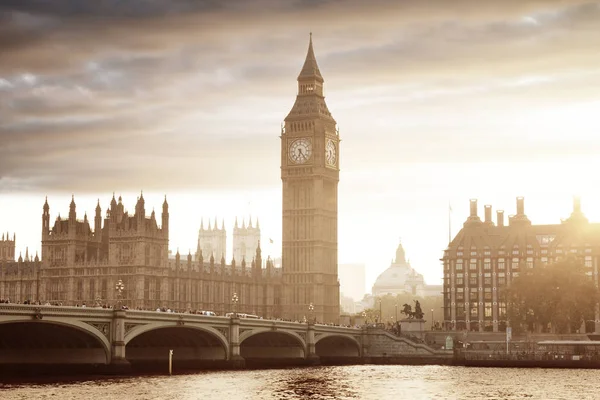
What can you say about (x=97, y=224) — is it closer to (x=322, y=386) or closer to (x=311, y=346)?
(x=311, y=346)

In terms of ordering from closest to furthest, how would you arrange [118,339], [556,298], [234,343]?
[118,339], [234,343], [556,298]

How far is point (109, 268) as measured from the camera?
185m

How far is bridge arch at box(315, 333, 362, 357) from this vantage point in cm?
17975

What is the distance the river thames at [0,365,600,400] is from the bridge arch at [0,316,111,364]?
16.3 feet

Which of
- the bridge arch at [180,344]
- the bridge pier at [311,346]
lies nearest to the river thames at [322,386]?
the bridge arch at [180,344]

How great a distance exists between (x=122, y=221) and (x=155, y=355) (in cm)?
4775

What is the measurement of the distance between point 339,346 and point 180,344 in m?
47.9

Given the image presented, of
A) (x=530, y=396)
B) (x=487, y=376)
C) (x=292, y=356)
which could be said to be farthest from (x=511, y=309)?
(x=530, y=396)

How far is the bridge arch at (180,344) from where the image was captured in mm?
135375

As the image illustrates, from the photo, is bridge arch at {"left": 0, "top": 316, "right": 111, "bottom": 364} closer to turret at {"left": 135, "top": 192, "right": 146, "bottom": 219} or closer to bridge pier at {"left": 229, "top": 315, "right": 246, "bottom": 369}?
bridge pier at {"left": 229, "top": 315, "right": 246, "bottom": 369}

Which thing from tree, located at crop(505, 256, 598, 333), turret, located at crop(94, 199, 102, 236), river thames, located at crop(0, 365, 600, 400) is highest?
turret, located at crop(94, 199, 102, 236)

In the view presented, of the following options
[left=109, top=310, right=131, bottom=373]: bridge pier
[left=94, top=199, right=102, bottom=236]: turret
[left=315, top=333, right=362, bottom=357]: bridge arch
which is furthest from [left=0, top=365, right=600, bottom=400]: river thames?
[left=94, top=199, right=102, bottom=236]: turret

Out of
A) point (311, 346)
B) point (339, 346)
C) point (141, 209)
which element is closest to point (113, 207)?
point (141, 209)

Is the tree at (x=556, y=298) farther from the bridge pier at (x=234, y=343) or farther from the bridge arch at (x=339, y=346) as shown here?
the bridge pier at (x=234, y=343)
